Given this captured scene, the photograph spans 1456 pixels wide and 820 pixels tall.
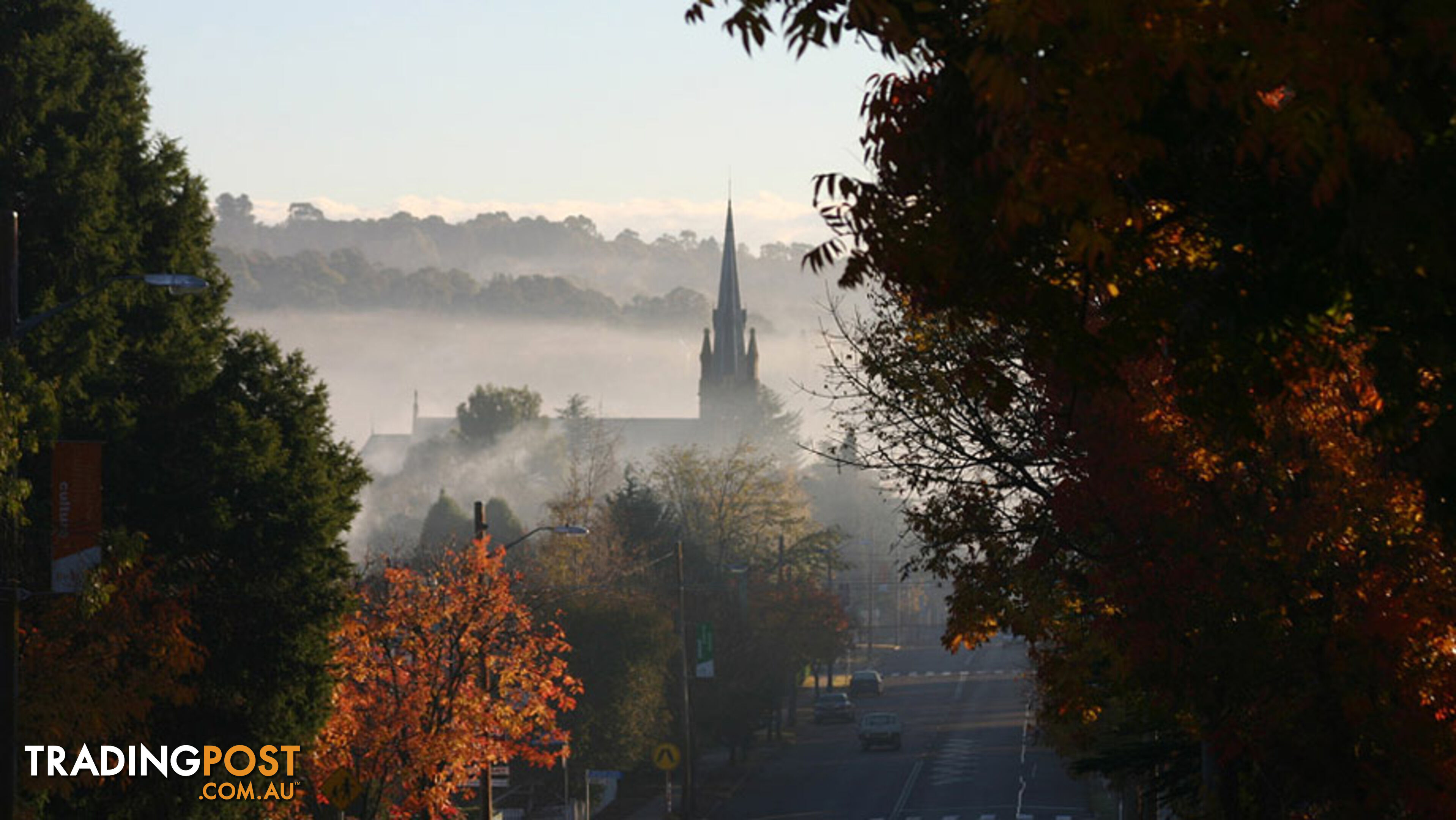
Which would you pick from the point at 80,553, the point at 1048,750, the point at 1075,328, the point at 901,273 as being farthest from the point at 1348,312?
the point at 1048,750

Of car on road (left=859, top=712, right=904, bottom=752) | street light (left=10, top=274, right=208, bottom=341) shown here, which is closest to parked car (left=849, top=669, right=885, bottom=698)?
car on road (left=859, top=712, right=904, bottom=752)

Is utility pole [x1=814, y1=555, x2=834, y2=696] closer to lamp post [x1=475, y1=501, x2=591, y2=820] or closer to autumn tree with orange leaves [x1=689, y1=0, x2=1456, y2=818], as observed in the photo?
lamp post [x1=475, y1=501, x2=591, y2=820]

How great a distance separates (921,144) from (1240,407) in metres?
2.50

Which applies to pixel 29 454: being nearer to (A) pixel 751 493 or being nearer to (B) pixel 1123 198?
(B) pixel 1123 198

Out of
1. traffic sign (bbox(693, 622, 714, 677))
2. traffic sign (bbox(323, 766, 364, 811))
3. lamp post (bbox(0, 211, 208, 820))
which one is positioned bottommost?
traffic sign (bbox(693, 622, 714, 677))

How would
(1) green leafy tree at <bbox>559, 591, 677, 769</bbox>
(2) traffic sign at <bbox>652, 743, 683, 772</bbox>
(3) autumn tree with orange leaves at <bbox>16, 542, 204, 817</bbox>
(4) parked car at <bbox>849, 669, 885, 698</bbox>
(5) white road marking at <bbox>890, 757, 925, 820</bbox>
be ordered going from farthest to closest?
1. (4) parked car at <bbox>849, 669, 885, 698</bbox>
2. (1) green leafy tree at <bbox>559, 591, 677, 769</bbox>
3. (5) white road marking at <bbox>890, 757, 925, 820</bbox>
4. (2) traffic sign at <bbox>652, 743, 683, 772</bbox>
5. (3) autumn tree with orange leaves at <bbox>16, 542, 204, 817</bbox>

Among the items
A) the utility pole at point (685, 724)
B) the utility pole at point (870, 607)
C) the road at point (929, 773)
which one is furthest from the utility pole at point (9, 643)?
the utility pole at point (870, 607)

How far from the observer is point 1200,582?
1998cm

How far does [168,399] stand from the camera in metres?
35.2

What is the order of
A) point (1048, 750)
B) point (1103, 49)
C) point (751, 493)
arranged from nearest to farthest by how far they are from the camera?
point (1103, 49) → point (1048, 750) → point (751, 493)

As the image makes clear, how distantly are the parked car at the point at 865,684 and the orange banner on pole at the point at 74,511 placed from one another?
3131 inches

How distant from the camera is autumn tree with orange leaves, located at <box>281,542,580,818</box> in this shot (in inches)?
1483

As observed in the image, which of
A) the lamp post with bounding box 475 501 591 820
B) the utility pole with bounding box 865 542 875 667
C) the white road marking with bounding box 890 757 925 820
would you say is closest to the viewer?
the lamp post with bounding box 475 501 591 820

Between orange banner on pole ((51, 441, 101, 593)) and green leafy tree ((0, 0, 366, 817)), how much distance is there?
3.56ft
